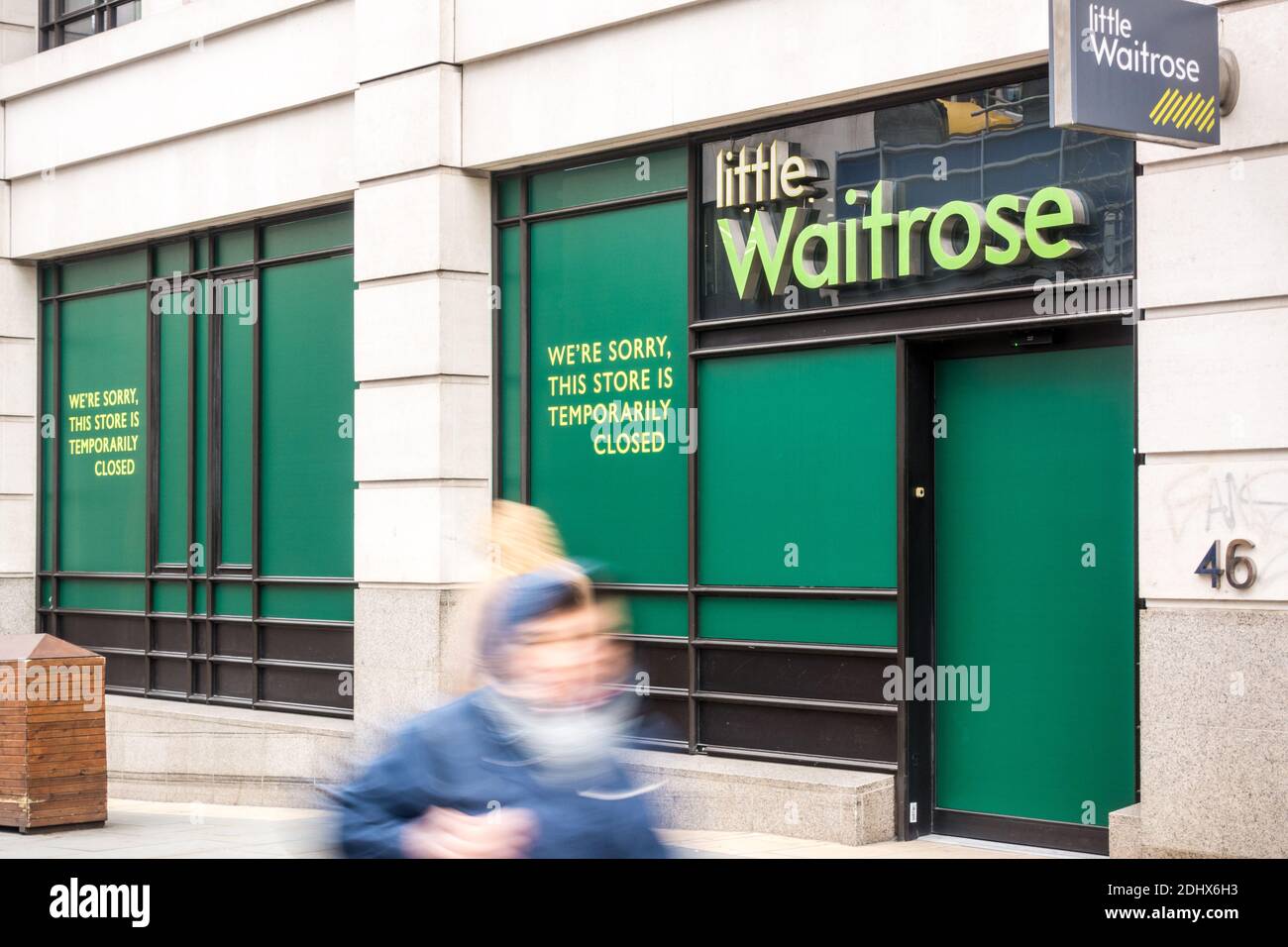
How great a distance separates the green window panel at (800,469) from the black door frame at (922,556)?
4.8 inches

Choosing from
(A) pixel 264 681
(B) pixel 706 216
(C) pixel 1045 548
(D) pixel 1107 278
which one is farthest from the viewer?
(A) pixel 264 681

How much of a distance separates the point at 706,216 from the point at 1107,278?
10.5 ft

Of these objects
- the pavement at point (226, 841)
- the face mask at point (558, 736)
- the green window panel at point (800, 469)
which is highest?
the green window panel at point (800, 469)

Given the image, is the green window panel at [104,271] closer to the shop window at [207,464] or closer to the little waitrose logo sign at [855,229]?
the shop window at [207,464]

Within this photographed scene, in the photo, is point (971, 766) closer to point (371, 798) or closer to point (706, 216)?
point (706, 216)

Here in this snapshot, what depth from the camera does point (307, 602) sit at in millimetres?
14539

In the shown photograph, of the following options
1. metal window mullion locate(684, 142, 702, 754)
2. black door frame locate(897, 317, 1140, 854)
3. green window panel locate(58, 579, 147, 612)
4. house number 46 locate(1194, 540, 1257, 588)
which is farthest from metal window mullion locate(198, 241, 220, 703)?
house number 46 locate(1194, 540, 1257, 588)

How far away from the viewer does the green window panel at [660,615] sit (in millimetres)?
11531

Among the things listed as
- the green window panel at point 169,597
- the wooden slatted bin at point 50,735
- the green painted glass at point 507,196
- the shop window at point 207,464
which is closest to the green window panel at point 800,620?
the green painted glass at point 507,196

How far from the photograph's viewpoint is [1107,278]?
920 centimetres

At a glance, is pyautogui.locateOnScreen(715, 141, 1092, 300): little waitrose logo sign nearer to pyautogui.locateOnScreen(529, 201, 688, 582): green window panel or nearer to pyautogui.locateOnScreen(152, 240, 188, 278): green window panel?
pyautogui.locateOnScreen(529, 201, 688, 582): green window panel

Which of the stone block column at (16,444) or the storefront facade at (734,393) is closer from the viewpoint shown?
the storefront facade at (734,393)

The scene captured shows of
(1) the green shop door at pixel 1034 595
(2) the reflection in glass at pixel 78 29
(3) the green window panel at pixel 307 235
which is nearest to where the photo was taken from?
(1) the green shop door at pixel 1034 595
